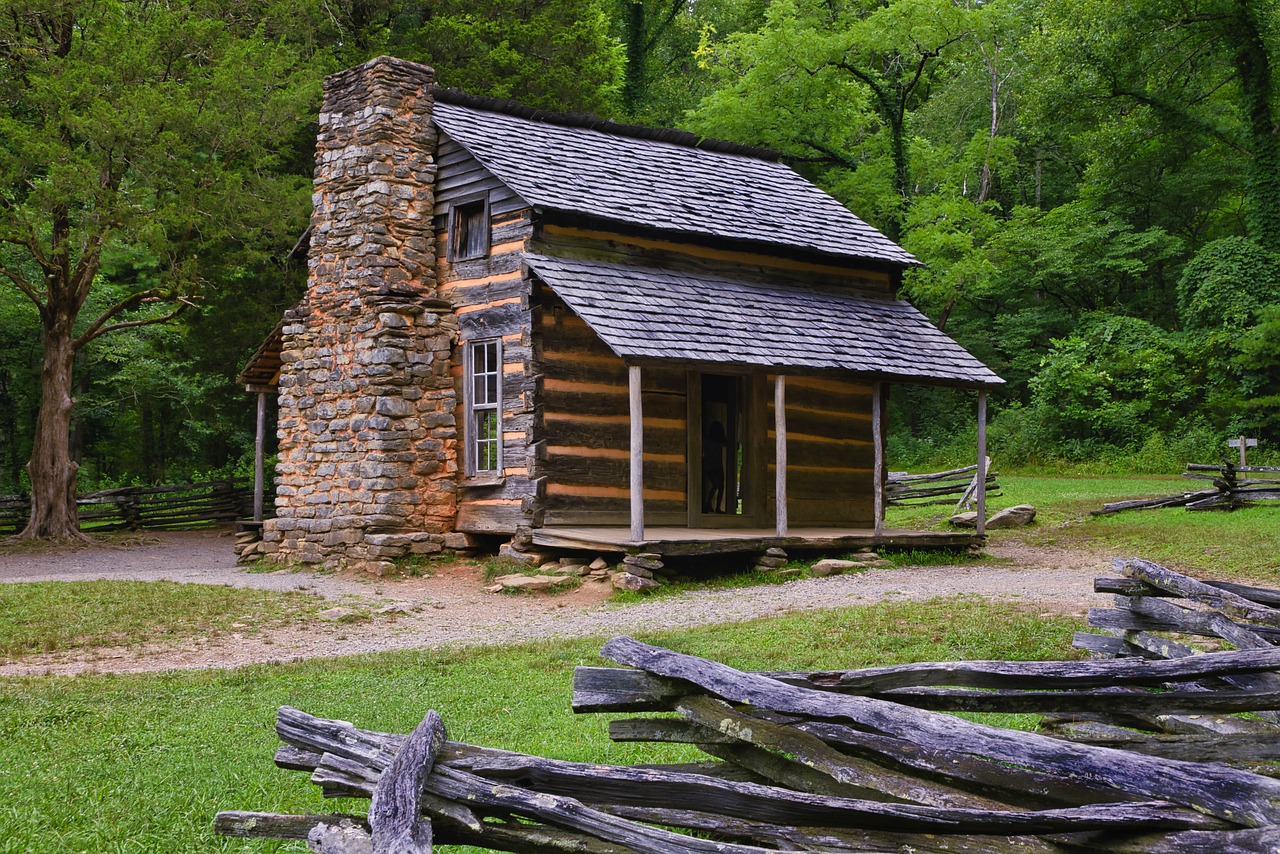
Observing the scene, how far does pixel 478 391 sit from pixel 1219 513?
43.8 feet

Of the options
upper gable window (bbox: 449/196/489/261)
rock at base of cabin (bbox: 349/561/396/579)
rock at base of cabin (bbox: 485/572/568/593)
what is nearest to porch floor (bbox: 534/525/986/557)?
rock at base of cabin (bbox: 485/572/568/593)

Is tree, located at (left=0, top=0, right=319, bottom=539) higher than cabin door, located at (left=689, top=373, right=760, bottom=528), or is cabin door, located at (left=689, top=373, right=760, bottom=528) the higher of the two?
tree, located at (left=0, top=0, right=319, bottom=539)

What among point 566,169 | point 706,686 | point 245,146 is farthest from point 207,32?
point 706,686

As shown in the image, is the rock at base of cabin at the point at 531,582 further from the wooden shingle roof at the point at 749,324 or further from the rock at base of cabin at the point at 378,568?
the wooden shingle roof at the point at 749,324

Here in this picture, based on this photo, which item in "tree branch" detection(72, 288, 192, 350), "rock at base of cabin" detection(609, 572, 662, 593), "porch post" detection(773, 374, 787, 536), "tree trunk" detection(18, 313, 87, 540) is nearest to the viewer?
"rock at base of cabin" detection(609, 572, 662, 593)

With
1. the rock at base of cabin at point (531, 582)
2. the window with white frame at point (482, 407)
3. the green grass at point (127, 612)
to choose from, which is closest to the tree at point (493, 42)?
the window with white frame at point (482, 407)

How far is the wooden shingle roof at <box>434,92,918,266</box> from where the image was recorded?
56.0ft

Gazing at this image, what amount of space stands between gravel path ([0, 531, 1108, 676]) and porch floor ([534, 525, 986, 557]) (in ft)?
2.22

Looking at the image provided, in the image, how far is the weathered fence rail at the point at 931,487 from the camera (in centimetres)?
2639

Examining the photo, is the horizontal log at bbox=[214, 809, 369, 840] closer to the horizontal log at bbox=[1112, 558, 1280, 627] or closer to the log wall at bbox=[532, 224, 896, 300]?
the horizontal log at bbox=[1112, 558, 1280, 627]

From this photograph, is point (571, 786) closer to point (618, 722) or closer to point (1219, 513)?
point (618, 722)

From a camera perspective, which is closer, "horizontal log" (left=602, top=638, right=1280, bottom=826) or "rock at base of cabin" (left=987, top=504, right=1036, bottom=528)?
"horizontal log" (left=602, top=638, right=1280, bottom=826)

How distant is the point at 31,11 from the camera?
2162cm

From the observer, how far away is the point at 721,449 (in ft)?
60.9
